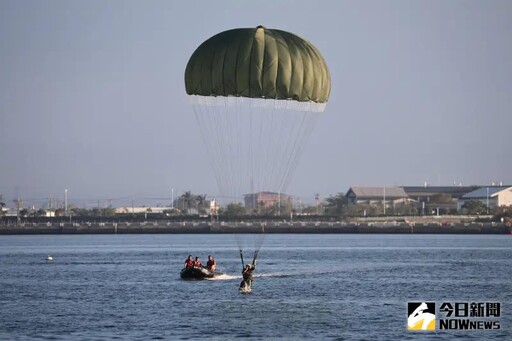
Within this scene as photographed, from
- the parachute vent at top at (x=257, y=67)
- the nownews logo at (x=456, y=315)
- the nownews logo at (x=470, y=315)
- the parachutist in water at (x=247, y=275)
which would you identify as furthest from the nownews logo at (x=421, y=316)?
the parachute vent at top at (x=257, y=67)

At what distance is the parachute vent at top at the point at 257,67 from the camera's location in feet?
212

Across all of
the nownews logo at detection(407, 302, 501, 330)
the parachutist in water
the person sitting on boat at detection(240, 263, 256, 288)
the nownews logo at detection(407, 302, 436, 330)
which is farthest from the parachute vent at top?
the nownews logo at detection(407, 302, 501, 330)

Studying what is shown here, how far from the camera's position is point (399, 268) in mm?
106938

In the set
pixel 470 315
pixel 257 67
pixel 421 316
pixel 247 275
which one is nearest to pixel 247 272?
pixel 247 275

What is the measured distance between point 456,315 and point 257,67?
674 inches

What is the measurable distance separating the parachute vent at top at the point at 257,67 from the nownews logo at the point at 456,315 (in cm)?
1339

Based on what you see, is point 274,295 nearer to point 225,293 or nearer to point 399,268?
point 225,293

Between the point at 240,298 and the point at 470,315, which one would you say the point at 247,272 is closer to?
the point at 240,298

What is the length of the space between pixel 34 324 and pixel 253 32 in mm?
20012

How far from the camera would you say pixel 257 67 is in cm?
6438

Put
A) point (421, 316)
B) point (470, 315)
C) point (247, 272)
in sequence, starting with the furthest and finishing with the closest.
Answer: point (247, 272) < point (470, 315) < point (421, 316)

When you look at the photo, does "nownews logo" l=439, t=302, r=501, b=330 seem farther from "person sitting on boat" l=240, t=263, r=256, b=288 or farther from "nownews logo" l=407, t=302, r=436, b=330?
"person sitting on boat" l=240, t=263, r=256, b=288

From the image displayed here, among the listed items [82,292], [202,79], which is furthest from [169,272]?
[202,79]

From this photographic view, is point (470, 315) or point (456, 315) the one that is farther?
point (456, 315)
